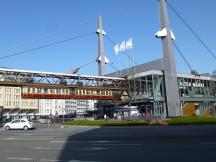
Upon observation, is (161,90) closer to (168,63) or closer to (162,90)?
(162,90)

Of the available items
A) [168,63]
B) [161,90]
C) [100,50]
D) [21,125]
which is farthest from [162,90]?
[21,125]

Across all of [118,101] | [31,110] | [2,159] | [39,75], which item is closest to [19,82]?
[39,75]

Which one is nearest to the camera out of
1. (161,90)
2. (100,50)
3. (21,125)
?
(21,125)

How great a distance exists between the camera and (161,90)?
2990 inches

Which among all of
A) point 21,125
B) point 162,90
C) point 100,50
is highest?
point 100,50

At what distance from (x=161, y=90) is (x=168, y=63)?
51.9ft

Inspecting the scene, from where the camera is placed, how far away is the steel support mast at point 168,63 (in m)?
60.1

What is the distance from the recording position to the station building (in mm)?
73750

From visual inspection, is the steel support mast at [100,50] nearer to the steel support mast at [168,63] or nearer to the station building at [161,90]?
the station building at [161,90]

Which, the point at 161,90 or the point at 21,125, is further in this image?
the point at 161,90

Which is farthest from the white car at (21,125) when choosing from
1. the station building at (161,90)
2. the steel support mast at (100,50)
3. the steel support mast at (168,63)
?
the steel support mast at (100,50)

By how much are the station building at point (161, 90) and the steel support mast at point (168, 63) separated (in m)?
9.54

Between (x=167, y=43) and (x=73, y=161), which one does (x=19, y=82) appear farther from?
(x=73, y=161)

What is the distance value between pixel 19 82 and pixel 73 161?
5775cm
